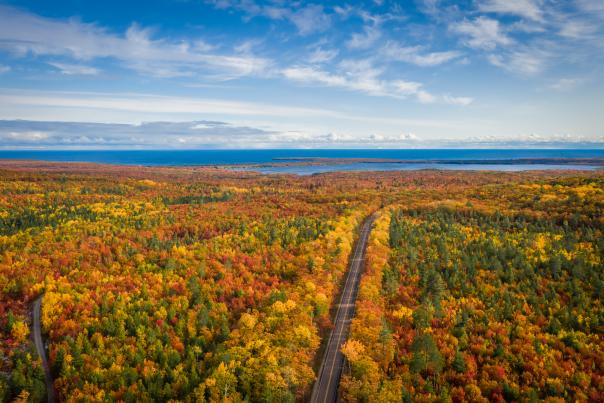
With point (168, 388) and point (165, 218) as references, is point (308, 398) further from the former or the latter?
point (165, 218)

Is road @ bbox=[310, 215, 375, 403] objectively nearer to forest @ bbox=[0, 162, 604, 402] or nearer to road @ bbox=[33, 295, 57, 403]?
forest @ bbox=[0, 162, 604, 402]

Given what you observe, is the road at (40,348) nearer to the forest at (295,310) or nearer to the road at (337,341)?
the forest at (295,310)

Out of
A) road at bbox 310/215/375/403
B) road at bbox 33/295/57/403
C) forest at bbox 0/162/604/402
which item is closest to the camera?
road at bbox 310/215/375/403

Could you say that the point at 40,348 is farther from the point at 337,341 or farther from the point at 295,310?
the point at 337,341

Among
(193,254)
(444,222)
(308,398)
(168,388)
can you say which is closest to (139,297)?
(193,254)

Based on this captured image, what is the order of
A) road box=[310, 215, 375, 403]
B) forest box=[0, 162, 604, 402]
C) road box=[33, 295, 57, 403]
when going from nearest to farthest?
road box=[310, 215, 375, 403]
forest box=[0, 162, 604, 402]
road box=[33, 295, 57, 403]

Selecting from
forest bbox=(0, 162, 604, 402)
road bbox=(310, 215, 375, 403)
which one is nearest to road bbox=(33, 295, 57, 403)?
forest bbox=(0, 162, 604, 402)
